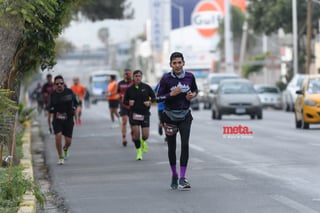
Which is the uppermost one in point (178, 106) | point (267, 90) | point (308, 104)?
point (178, 106)

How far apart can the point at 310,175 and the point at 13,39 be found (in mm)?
4953

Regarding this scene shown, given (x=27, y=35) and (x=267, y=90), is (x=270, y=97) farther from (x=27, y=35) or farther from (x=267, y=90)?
(x=27, y=35)

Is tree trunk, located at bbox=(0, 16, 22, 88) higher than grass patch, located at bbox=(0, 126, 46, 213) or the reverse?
higher

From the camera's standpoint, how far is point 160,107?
Result: 25.2 m

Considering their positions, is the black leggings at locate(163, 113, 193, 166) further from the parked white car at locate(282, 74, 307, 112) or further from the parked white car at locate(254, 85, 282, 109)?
the parked white car at locate(254, 85, 282, 109)

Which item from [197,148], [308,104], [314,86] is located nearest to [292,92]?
[314,86]

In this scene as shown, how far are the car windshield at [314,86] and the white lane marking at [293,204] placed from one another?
54.8 feet

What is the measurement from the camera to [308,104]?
28266 millimetres

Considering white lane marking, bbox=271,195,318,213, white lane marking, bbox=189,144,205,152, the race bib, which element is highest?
the race bib

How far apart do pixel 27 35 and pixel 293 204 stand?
726cm

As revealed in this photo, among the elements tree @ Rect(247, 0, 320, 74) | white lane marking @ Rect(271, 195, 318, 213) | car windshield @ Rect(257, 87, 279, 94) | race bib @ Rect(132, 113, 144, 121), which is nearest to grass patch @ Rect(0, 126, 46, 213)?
white lane marking @ Rect(271, 195, 318, 213)

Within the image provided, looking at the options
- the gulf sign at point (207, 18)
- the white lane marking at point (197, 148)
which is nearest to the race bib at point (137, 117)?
the white lane marking at point (197, 148)

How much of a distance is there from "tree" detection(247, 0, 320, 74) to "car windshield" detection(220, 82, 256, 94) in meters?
23.3

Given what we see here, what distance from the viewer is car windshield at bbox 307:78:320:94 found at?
95.7 feet
